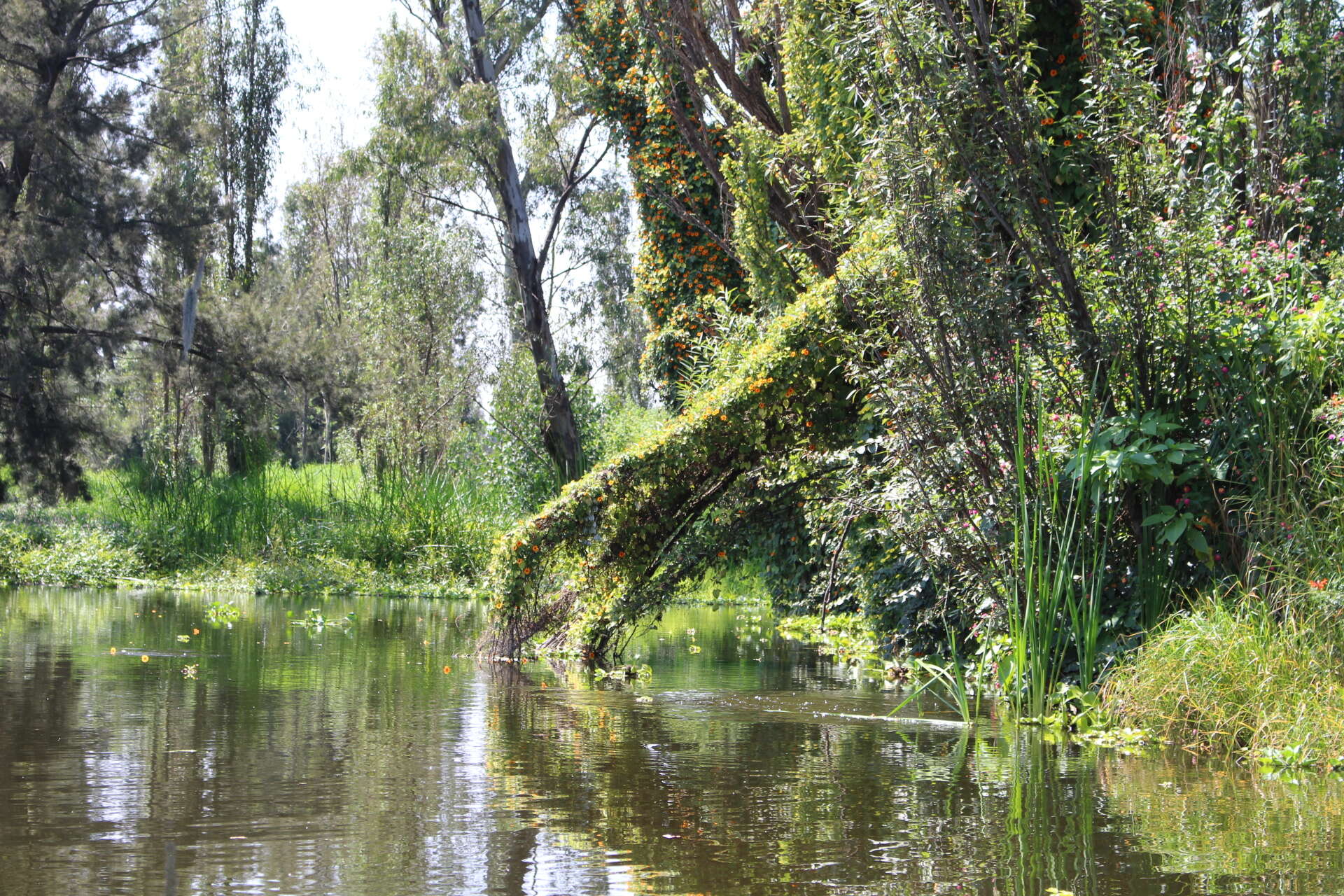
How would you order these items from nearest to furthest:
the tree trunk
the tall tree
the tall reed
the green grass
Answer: the green grass
the tall reed
the tree trunk
the tall tree

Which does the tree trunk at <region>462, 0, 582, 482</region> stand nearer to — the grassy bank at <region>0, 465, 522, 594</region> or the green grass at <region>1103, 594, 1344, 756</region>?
the grassy bank at <region>0, 465, 522, 594</region>

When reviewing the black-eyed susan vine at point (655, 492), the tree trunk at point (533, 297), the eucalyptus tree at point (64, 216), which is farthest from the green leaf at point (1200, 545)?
the eucalyptus tree at point (64, 216)

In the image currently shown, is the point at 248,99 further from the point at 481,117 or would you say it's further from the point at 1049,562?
the point at 1049,562

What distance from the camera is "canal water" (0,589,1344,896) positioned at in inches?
141

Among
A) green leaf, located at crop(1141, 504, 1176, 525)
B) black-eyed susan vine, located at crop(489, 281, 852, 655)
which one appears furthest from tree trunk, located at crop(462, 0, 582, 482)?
green leaf, located at crop(1141, 504, 1176, 525)

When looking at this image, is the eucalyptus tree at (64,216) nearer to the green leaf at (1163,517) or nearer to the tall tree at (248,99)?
the tall tree at (248,99)

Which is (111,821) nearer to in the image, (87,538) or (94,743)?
(94,743)

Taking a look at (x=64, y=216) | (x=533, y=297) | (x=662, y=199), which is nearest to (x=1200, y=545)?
(x=662, y=199)

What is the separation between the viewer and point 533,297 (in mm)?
20656

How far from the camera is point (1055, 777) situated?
505cm

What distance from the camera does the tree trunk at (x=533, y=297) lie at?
798 inches

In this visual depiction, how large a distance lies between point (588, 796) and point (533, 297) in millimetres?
16604

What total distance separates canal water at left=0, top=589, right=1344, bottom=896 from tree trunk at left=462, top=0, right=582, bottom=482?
480 inches

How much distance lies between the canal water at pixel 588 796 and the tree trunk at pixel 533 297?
12.2m
